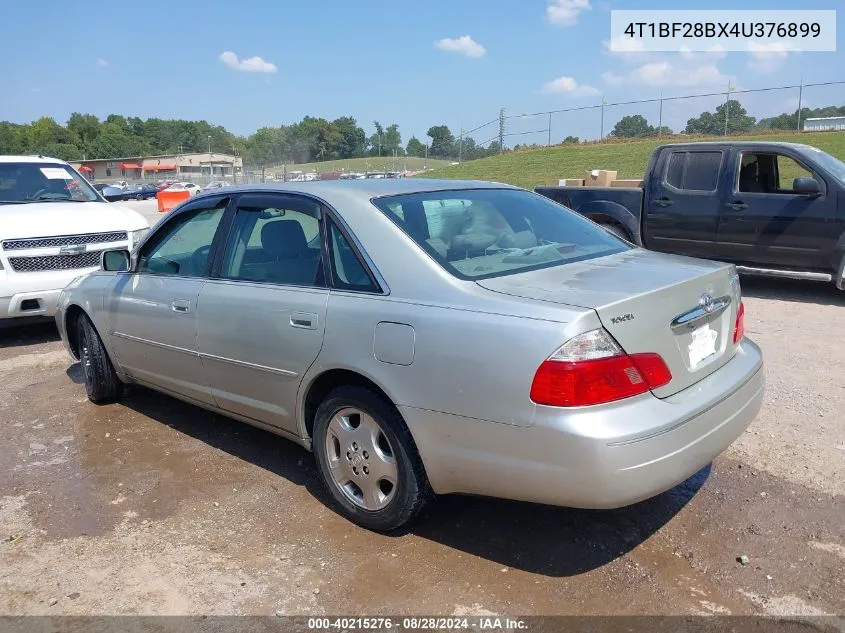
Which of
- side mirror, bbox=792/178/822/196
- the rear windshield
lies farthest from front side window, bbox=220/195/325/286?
side mirror, bbox=792/178/822/196

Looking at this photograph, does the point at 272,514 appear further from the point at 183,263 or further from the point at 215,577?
the point at 183,263

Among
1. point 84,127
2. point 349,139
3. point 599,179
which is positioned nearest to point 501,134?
point 599,179

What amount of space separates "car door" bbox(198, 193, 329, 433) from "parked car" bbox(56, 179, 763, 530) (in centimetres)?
1

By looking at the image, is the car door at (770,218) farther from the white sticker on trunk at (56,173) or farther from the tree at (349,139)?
the tree at (349,139)

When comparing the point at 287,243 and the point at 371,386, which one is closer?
the point at 371,386

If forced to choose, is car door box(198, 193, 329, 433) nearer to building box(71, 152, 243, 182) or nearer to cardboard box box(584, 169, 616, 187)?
cardboard box box(584, 169, 616, 187)

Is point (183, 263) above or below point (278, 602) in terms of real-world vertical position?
above

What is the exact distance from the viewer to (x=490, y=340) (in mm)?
2756

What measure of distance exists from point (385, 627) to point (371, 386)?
100 cm

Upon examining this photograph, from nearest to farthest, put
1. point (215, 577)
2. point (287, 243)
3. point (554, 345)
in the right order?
1. point (554, 345)
2. point (215, 577)
3. point (287, 243)

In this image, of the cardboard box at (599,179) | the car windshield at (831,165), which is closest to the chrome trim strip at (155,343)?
the car windshield at (831,165)

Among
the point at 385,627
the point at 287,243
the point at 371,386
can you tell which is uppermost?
the point at 287,243

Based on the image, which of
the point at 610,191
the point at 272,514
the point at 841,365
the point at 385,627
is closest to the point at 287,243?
the point at 272,514

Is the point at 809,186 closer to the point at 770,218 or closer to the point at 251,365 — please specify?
the point at 770,218
